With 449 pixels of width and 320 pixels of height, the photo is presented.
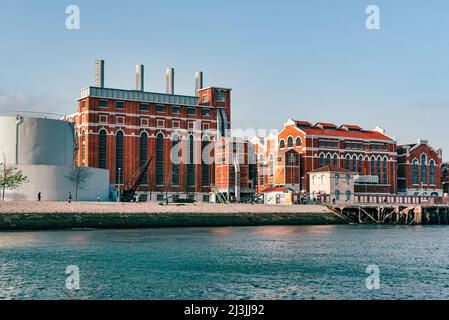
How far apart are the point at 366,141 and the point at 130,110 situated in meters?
59.0

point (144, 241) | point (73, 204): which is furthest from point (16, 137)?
point (144, 241)

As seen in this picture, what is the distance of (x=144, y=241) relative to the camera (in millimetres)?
66625

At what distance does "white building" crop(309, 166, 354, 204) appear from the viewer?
138 metres

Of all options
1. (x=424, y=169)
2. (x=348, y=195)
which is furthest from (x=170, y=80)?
(x=424, y=169)

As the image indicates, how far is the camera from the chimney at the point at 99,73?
150 m

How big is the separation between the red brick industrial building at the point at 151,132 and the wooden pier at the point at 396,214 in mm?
42916

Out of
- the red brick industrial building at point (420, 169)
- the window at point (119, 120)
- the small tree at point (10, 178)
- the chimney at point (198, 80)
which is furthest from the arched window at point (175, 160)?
the red brick industrial building at point (420, 169)

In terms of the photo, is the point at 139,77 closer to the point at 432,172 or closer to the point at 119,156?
the point at 119,156

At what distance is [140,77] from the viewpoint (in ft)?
513

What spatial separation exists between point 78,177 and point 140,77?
55318 millimetres

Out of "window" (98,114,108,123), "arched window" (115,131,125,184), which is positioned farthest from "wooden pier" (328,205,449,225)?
"window" (98,114,108,123)

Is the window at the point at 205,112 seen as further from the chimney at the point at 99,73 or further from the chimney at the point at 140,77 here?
the chimney at the point at 99,73

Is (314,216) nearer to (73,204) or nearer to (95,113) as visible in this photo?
(73,204)

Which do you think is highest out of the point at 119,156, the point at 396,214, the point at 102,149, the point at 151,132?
the point at 151,132
